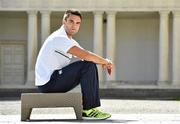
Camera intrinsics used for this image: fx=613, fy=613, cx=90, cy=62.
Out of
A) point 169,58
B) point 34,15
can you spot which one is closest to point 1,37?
point 34,15

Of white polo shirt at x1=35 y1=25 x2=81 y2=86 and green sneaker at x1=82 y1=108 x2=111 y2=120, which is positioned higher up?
white polo shirt at x1=35 y1=25 x2=81 y2=86

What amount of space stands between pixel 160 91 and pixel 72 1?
24.3 ft

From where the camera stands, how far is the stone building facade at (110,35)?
36.3 metres

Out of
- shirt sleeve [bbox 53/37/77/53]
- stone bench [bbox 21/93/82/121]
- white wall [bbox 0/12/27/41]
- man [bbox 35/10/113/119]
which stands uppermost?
white wall [bbox 0/12/27/41]

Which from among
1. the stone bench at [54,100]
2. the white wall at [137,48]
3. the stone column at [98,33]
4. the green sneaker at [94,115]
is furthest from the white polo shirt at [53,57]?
the white wall at [137,48]

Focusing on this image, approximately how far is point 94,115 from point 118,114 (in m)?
1.56

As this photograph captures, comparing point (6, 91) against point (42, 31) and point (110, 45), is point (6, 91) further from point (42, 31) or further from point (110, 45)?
point (110, 45)

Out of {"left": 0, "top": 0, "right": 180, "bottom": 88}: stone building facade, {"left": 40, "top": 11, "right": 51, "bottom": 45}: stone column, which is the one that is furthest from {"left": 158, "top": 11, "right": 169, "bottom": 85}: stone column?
{"left": 40, "top": 11, "right": 51, "bottom": 45}: stone column

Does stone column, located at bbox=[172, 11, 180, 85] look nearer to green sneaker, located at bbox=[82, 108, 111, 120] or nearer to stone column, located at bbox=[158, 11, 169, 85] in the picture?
stone column, located at bbox=[158, 11, 169, 85]

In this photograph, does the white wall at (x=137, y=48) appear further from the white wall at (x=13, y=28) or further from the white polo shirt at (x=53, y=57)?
the white polo shirt at (x=53, y=57)

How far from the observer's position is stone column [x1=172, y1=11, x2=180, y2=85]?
119ft

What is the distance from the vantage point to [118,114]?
9.83 meters

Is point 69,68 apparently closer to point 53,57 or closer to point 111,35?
point 53,57

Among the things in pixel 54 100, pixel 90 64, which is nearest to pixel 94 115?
pixel 54 100
